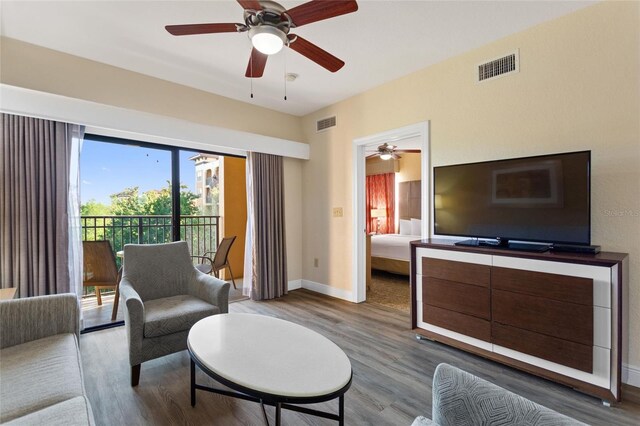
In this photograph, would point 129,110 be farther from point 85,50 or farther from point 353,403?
point 353,403

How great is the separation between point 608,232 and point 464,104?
5.18ft

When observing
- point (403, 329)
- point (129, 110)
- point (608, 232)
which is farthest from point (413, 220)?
point (129, 110)

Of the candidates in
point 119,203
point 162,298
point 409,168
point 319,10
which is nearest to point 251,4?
point 319,10

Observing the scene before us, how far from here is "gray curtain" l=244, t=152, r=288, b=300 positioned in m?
4.07

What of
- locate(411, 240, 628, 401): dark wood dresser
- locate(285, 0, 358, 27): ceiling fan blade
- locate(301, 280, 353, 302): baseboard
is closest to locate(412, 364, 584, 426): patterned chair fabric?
locate(411, 240, 628, 401): dark wood dresser

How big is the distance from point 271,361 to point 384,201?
6534 mm

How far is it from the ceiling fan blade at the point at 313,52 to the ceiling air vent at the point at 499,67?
4.71 ft

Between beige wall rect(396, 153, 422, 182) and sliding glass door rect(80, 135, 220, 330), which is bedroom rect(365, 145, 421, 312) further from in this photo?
sliding glass door rect(80, 135, 220, 330)

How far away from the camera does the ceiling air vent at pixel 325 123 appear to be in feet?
13.7

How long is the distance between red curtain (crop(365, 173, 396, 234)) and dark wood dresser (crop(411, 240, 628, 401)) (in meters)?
4.81

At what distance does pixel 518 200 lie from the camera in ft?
7.55

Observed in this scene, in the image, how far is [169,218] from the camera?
3645 millimetres

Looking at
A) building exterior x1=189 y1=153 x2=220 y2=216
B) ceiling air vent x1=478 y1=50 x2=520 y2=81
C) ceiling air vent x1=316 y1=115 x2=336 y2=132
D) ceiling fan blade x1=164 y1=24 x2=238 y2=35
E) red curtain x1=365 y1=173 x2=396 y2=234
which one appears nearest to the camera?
ceiling fan blade x1=164 y1=24 x2=238 y2=35

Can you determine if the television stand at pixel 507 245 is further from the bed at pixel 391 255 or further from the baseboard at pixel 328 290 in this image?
the bed at pixel 391 255
